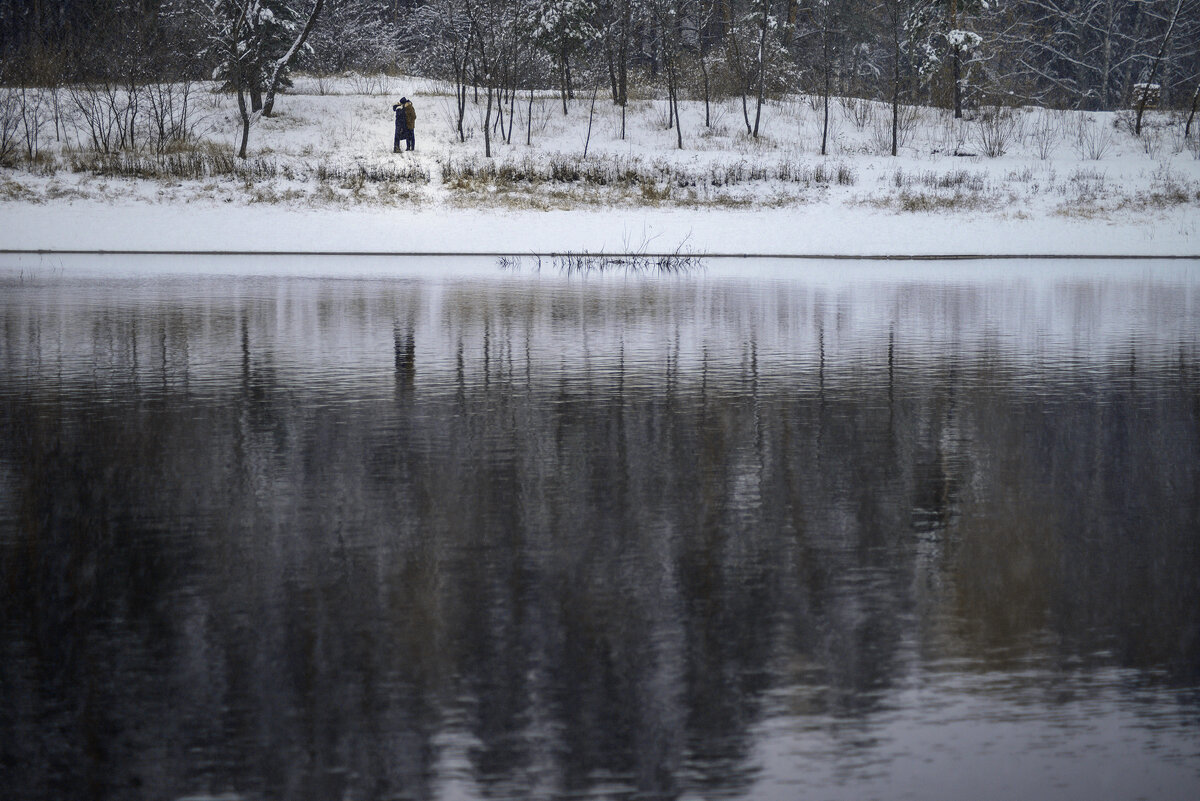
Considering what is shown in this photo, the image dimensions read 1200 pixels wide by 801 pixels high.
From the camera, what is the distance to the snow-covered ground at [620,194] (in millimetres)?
35031

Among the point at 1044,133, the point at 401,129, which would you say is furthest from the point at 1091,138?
the point at 401,129

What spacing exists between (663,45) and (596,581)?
48370mm

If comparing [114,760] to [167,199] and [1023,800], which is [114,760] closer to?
[1023,800]

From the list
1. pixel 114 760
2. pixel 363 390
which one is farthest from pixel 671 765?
pixel 363 390

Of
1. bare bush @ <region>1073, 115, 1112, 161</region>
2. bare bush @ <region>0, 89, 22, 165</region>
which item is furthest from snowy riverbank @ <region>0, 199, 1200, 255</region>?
bare bush @ <region>1073, 115, 1112, 161</region>

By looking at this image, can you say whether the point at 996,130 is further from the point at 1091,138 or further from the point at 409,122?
the point at 409,122

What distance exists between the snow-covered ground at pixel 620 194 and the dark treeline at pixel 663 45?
347 cm

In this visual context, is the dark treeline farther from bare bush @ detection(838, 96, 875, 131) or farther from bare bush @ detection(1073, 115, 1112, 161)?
bare bush @ detection(1073, 115, 1112, 161)

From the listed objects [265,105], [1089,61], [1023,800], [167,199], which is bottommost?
[1023,800]

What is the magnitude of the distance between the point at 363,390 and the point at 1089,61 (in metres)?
68.8

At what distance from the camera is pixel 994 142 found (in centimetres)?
4788

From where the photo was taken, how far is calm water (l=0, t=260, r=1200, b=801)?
377 cm

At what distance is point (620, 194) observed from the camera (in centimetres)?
3981

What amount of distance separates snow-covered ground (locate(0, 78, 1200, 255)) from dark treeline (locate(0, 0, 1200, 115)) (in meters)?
3.47
